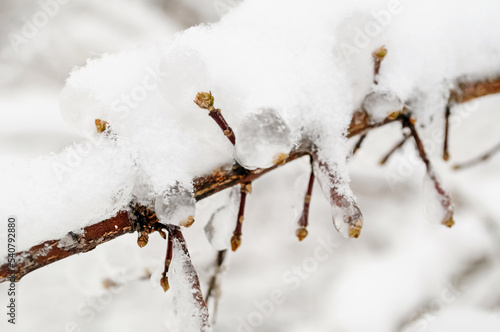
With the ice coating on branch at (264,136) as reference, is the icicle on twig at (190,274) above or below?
below

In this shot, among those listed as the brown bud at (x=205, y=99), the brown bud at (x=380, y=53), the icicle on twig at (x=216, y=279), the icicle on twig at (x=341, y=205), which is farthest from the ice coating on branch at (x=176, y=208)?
the brown bud at (x=380, y=53)

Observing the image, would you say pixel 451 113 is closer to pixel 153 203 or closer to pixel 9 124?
pixel 153 203

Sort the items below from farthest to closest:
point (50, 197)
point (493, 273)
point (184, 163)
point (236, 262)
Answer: point (236, 262), point (493, 273), point (184, 163), point (50, 197)

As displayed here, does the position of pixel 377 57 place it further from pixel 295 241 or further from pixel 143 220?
pixel 295 241

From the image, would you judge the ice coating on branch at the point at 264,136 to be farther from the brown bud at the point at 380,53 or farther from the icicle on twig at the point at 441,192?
the icicle on twig at the point at 441,192

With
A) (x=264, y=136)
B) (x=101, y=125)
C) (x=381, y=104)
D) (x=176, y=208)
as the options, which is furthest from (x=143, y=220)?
(x=381, y=104)

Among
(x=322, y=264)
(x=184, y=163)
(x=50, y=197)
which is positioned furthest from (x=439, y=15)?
(x=322, y=264)

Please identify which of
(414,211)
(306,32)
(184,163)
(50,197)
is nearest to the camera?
(50,197)
